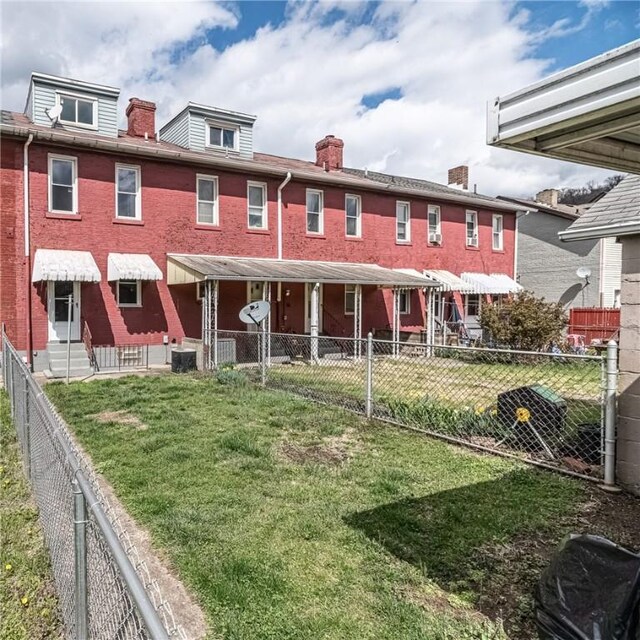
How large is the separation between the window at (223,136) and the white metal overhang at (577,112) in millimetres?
18157

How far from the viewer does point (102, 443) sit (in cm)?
670

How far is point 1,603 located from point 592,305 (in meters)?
28.3

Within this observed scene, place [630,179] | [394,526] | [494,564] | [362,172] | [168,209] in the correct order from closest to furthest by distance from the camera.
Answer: [494,564] → [394,526] → [630,179] → [168,209] → [362,172]

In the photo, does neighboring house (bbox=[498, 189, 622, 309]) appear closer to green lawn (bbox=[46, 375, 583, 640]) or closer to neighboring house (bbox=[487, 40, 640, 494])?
green lawn (bbox=[46, 375, 583, 640])

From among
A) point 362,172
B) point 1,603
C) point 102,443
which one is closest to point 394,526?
point 1,603

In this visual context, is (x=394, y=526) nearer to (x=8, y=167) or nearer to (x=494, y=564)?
(x=494, y=564)

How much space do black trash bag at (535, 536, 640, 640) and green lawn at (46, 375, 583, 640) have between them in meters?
0.49

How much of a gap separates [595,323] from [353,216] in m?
11.7

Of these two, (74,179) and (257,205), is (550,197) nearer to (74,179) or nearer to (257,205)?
(257,205)

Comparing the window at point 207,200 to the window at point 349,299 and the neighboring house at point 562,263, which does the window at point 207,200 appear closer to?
the window at point 349,299

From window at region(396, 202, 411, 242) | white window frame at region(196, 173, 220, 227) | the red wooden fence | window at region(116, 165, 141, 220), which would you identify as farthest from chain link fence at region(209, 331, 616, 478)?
the red wooden fence

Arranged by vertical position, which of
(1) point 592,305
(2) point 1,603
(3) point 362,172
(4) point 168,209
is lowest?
(2) point 1,603

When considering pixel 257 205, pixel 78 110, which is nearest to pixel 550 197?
pixel 257 205

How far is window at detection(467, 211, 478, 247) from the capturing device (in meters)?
24.2
